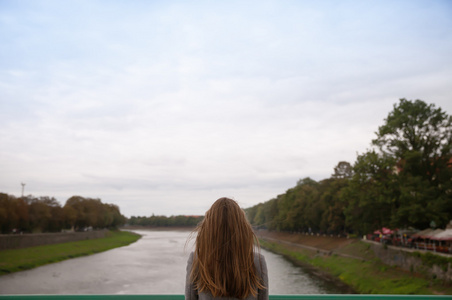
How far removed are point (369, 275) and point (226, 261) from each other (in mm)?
28039

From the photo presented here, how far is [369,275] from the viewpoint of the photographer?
88.4 feet

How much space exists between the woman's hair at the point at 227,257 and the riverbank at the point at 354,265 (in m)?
9.39

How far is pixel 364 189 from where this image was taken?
27422 millimetres

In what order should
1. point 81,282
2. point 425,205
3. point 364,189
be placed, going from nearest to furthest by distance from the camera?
point 425,205
point 364,189
point 81,282

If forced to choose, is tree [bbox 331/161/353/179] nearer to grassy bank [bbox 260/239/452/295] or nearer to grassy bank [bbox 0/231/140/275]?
grassy bank [bbox 260/239/452/295]

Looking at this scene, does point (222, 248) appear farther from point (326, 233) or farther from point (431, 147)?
point (326, 233)

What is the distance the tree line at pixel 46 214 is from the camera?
46.3 m

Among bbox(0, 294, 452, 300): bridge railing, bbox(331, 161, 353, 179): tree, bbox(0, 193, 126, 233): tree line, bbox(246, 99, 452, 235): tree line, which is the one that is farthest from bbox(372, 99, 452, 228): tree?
bbox(0, 193, 126, 233): tree line

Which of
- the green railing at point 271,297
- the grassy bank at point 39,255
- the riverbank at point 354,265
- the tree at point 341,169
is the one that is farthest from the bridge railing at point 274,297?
the tree at point 341,169

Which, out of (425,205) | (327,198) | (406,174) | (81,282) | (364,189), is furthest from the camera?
(327,198)

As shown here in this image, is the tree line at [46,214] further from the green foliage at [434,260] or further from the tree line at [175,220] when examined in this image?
the green foliage at [434,260]

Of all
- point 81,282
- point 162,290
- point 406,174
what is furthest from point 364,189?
point 81,282

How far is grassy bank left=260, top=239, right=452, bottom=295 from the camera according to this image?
21.1 m

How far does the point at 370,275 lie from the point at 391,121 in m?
10.3
